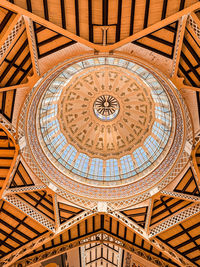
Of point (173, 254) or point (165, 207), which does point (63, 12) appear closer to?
point (165, 207)

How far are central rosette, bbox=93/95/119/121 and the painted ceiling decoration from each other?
0.42ft

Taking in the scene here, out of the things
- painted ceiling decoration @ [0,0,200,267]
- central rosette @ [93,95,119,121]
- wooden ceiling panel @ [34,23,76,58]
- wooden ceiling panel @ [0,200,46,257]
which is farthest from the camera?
central rosette @ [93,95,119,121]

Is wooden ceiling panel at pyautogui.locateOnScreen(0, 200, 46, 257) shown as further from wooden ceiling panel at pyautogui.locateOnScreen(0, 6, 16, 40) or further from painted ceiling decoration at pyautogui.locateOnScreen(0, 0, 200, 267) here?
wooden ceiling panel at pyautogui.locateOnScreen(0, 6, 16, 40)

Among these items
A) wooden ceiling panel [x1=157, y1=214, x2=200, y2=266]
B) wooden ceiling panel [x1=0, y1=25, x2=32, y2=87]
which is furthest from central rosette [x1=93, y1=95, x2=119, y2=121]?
wooden ceiling panel [x1=0, y1=25, x2=32, y2=87]

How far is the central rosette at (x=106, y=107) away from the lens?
3041 cm

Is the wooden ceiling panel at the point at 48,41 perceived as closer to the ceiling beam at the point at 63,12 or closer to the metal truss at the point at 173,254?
the ceiling beam at the point at 63,12

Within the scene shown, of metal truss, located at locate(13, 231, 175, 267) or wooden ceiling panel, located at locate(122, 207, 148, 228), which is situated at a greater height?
wooden ceiling panel, located at locate(122, 207, 148, 228)

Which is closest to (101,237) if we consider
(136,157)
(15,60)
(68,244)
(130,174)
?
(68,244)

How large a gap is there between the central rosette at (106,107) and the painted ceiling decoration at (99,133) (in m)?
0.13

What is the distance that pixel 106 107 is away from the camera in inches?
1211

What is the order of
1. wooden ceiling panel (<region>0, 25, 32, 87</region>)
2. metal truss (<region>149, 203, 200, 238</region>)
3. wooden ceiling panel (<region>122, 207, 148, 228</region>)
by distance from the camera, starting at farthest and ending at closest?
wooden ceiling panel (<region>122, 207, 148, 228</region>), metal truss (<region>149, 203, 200, 238</region>), wooden ceiling panel (<region>0, 25, 32, 87</region>)

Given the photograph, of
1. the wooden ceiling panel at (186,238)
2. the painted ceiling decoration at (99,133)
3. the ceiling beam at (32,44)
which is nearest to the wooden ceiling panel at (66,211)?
the painted ceiling decoration at (99,133)

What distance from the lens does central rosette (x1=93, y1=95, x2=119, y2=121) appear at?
30406 mm

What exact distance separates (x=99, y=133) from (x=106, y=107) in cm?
345
